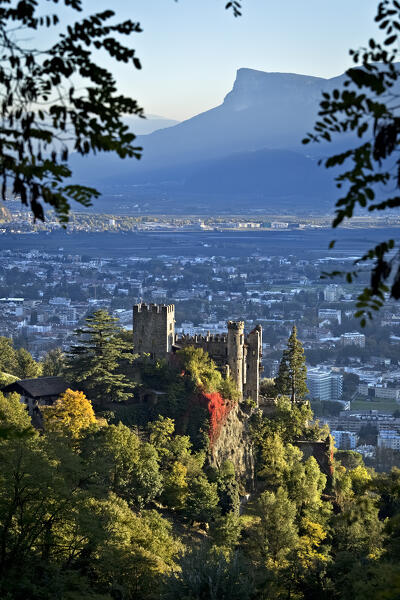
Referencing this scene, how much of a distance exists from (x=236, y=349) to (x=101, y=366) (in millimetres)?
5482

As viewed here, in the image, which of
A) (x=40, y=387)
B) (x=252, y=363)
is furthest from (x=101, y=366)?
(x=252, y=363)

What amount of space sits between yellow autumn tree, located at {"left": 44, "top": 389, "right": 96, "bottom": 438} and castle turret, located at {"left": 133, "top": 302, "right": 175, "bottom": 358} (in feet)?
14.2

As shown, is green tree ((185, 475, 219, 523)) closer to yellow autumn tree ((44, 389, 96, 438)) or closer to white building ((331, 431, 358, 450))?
yellow autumn tree ((44, 389, 96, 438))

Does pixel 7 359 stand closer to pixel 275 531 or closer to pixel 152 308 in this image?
pixel 152 308

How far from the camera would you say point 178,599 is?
57.8ft

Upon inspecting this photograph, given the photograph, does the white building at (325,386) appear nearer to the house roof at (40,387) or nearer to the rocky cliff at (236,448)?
the rocky cliff at (236,448)

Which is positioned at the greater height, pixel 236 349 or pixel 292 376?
pixel 236 349

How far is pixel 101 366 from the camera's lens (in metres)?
32.8

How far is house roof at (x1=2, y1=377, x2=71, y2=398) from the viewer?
3366 cm

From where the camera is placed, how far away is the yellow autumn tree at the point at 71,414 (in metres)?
28.6

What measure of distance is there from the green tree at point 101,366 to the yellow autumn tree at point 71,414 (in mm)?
1659

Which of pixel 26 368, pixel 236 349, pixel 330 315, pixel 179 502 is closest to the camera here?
pixel 179 502

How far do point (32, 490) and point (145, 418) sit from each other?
14.4 metres

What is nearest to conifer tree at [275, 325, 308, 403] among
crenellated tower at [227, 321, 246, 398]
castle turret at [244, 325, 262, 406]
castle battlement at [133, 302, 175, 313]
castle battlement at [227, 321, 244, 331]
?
castle turret at [244, 325, 262, 406]
